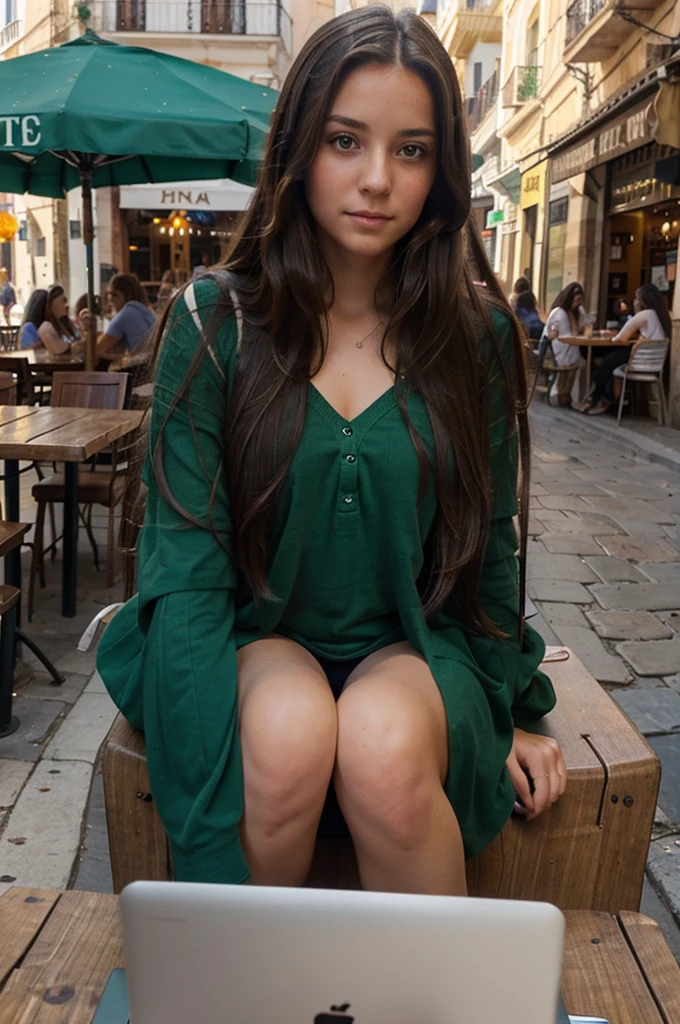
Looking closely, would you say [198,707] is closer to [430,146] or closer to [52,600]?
[430,146]

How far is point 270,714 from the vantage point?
1.37m

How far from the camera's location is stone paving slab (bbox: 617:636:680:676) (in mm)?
3814

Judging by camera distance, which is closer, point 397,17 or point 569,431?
point 397,17

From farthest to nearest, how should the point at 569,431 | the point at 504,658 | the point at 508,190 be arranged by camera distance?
the point at 508,190 → the point at 569,431 → the point at 504,658

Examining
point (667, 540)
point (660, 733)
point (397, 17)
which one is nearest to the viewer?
point (397, 17)

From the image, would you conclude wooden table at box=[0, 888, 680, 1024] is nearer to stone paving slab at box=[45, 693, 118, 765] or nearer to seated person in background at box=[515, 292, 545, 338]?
stone paving slab at box=[45, 693, 118, 765]

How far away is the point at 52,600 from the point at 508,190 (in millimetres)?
21143

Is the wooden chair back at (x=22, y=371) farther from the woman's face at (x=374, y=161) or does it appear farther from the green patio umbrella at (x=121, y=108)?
the woman's face at (x=374, y=161)

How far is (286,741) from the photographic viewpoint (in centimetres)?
134

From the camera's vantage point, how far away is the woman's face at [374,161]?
1.51 meters

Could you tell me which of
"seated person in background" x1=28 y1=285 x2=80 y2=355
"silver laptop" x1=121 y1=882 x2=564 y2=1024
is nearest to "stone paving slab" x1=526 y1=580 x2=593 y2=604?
"silver laptop" x1=121 y1=882 x2=564 y2=1024

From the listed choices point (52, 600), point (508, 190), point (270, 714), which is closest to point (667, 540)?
point (52, 600)

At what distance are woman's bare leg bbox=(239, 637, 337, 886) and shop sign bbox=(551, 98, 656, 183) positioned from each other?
910cm

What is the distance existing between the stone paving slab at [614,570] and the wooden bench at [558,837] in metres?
3.34
